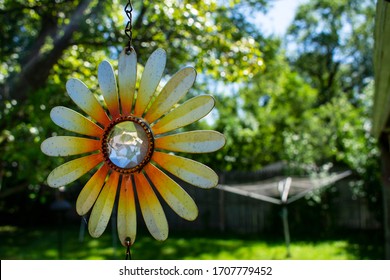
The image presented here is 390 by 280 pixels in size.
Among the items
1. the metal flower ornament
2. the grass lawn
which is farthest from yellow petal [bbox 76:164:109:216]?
the grass lawn

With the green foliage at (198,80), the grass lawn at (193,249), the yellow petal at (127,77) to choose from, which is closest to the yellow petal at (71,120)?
the yellow petal at (127,77)

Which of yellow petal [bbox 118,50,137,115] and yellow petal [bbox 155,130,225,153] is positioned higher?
yellow petal [bbox 118,50,137,115]

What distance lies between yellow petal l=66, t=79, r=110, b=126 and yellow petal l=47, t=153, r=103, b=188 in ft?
0.32

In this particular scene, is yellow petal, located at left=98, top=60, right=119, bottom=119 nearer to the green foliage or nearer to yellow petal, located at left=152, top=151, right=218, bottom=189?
yellow petal, located at left=152, top=151, right=218, bottom=189

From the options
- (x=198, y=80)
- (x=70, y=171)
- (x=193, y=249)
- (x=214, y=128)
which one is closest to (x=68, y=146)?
(x=70, y=171)

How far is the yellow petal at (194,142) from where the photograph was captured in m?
0.96

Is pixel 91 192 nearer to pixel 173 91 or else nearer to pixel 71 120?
pixel 71 120

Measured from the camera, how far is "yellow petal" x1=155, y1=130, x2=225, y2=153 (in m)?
0.96

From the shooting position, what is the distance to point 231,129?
773cm

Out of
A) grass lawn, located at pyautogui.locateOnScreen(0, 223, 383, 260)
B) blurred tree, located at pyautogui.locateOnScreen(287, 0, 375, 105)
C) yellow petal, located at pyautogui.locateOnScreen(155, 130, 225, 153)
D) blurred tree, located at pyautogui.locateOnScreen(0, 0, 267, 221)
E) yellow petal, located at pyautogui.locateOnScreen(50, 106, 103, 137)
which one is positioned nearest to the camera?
yellow petal, located at pyautogui.locateOnScreen(155, 130, 225, 153)

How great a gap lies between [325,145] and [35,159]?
16.6 feet

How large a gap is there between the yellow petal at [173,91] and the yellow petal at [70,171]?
176 millimetres

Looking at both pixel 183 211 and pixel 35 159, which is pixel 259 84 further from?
pixel 183 211
